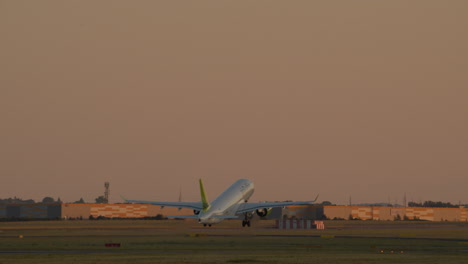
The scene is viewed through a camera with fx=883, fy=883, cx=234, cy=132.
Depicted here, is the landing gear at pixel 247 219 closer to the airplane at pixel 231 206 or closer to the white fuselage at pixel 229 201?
the airplane at pixel 231 206

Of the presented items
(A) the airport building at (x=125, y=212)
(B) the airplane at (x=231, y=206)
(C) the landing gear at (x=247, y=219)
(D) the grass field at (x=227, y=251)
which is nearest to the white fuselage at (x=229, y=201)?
(B) the airplane at (x=231, y=206)

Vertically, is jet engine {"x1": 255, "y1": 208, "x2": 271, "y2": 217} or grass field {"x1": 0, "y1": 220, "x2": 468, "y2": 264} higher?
jet engine {"x1": 255, "y1": 208, "x2": 271, "y2": 217}

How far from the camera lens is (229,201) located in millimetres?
127812

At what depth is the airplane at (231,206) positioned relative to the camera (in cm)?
12025

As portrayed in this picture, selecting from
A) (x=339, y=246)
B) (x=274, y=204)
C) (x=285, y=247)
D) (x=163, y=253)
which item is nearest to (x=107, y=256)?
(x=163, y=253)

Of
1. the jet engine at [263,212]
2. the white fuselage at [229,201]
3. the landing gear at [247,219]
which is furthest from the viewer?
the jet engine at [263,212]

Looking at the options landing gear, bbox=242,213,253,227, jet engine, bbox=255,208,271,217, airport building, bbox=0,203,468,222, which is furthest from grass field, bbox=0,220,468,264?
airport building, bbox=0,203,468,222

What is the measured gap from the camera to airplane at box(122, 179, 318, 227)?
120m

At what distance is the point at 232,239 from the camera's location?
8962 centimetres

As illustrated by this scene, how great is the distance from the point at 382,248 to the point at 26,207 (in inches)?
5285

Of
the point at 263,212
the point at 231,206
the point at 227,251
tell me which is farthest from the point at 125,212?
the point at 227,251

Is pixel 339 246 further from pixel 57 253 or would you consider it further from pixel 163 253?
pixel 57 253

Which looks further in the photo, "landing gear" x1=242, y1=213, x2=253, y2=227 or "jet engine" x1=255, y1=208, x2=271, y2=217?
"jet engine" x1=255, y1=208, x2=271, y2=217

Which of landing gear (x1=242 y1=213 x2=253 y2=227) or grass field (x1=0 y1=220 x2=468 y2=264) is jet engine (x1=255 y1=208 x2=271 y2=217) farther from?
grass field (x1=0 y1=220 x2=468 y2=264)
